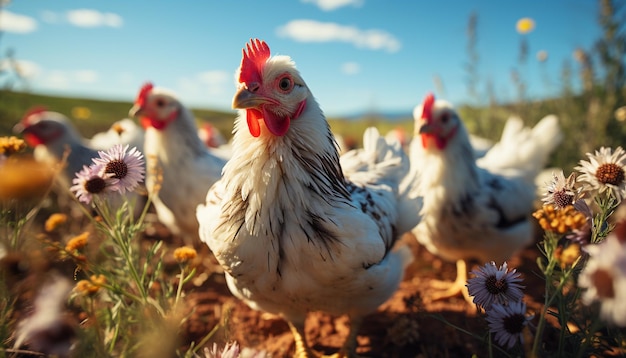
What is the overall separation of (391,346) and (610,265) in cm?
191

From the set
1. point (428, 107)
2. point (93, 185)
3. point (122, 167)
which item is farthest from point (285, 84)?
point (428, 107)

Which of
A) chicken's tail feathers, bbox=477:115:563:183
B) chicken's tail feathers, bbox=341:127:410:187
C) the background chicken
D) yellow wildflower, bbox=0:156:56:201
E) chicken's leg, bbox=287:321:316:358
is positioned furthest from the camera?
the background chicken

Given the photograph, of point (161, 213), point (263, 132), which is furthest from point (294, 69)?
point (161, 213)

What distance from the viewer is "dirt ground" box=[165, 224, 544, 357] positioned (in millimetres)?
2242

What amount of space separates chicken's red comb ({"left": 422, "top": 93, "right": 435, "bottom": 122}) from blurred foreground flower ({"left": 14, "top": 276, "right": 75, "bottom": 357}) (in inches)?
114

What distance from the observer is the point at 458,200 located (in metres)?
3.09

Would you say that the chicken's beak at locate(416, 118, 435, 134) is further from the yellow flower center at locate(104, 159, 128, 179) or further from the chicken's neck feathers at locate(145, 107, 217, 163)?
the yellow flower center at locate(104, 159, 128, 179)

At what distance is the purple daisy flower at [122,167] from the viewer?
1.46 metres

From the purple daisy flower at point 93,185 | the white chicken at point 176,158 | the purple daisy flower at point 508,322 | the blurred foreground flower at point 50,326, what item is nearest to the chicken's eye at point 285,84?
the purple daisy flower at point 93,185

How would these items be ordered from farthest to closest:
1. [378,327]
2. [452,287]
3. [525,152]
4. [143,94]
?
[525,152] < [143,94] < [452,287] < [378,327]

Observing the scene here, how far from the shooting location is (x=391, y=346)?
7.93ft

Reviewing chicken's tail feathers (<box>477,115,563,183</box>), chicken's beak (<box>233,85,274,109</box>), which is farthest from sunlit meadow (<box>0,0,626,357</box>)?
chicken's tail feathers (<box>477,115,563,183</box>)

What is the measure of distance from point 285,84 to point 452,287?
2866mm

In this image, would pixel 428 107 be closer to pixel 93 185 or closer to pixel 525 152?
pixel 525 152
